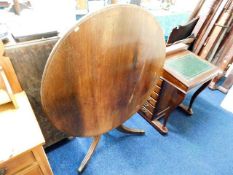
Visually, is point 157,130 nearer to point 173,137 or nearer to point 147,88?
point 173,137

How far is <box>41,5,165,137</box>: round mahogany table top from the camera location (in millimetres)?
590

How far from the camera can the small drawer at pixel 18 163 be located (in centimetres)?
65

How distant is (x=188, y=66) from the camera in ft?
4.40

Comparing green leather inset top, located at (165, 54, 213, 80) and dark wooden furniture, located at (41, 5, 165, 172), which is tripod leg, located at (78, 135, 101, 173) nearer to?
dark wooden furniture, located at (41, 5, 165, 172)

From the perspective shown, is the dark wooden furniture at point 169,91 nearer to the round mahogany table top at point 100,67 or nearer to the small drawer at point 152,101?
the small drawer at point 152,101

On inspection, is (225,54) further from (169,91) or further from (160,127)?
(160,127)

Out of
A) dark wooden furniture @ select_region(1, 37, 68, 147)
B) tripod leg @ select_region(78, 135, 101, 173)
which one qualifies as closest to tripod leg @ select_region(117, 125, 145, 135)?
tripod leg @ select_region(78, 135, 101, 173)

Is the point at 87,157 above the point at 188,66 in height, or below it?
below

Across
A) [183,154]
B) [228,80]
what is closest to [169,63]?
[183,154]

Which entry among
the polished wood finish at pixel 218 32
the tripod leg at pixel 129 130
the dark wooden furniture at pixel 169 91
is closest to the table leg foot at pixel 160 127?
the dark wooden furniture at pixel 169 91

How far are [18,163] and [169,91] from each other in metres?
1.25

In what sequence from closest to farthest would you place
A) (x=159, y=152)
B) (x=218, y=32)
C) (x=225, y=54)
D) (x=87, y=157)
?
(x=87, y=157) → (x=159, y=152) → (x=218, y=32) → (x=225, y=54)

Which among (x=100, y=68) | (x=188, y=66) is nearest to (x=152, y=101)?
(x=188, y=66)

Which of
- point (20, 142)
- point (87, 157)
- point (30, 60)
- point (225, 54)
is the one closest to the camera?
point (20, 142)
